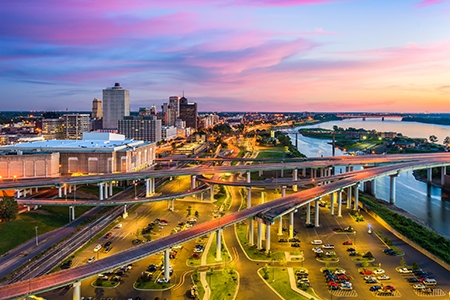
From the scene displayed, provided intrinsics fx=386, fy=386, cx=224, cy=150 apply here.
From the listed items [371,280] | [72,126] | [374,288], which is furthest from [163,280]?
[72,126]

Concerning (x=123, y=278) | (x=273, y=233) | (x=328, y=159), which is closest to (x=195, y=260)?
(x=123, y=278)

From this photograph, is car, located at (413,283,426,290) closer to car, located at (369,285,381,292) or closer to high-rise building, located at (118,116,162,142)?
car, located at (369,285,381,292)

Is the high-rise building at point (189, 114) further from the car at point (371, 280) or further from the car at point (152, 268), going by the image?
the car at point (371, 280)

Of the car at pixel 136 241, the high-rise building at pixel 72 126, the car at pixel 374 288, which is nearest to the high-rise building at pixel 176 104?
the high-rise building at pixel 72 126

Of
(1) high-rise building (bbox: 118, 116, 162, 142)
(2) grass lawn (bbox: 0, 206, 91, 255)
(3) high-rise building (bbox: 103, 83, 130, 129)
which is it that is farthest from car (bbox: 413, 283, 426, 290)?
(3) high-rise building (bbox: 103, 83, 130, 129)

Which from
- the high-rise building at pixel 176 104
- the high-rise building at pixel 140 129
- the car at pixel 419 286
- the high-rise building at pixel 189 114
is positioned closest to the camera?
the car at pixel 419 286

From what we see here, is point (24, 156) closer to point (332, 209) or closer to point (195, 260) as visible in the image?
point (195, 260)
